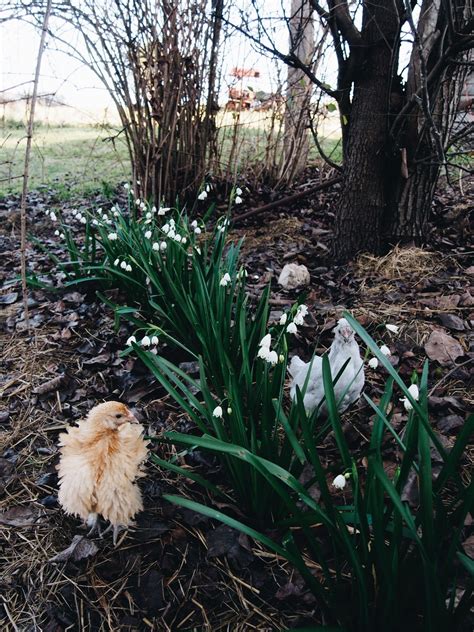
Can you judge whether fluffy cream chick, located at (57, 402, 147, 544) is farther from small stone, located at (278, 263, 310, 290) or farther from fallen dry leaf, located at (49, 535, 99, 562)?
small stone, located at (278, 263, 310, 290)

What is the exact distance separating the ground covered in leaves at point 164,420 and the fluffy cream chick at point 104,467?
5.3 inches

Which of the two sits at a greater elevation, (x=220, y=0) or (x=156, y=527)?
(x=220, y=0)

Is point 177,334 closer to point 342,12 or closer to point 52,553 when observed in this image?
point 52,553

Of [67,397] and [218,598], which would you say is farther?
[67,397]

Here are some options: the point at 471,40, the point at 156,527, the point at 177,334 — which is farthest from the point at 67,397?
the point at 471,40

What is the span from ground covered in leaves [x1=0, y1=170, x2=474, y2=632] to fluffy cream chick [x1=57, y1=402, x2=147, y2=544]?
0.14m

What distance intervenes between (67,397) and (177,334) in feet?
1.99

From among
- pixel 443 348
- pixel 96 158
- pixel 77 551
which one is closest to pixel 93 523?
Result: pixel 77 551

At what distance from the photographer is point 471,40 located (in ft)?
7.96

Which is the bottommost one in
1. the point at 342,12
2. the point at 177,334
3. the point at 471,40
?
the point at 177,334

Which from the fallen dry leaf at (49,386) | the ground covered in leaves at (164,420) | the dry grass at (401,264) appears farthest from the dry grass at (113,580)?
the dry grass at (401,264)

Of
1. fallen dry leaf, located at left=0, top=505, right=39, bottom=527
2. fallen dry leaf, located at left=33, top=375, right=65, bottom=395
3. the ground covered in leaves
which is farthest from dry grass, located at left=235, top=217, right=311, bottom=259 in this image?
fallen dry leaf, located at left=0, top=505, right=39, bottom=527

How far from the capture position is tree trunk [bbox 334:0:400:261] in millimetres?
2990

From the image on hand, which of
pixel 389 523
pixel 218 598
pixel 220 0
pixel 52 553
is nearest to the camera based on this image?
pixel 389 523
